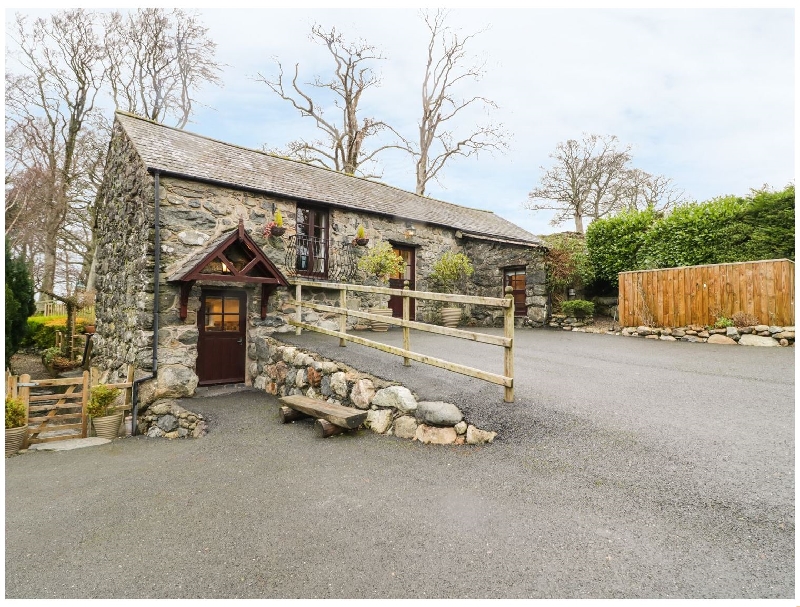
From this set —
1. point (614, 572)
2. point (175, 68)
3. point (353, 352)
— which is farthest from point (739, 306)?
point (175, 68)

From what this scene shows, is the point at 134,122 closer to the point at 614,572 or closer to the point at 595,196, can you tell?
the point at 614,572

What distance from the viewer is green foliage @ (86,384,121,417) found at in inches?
259

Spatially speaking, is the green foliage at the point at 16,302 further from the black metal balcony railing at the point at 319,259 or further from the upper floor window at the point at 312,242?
the upper floor window at the point at 312,242

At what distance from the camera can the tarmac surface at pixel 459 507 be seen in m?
2.30

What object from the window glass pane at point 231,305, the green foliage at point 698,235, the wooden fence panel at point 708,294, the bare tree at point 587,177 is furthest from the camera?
the bare tree at point 587,177

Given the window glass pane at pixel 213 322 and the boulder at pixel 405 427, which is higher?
the window glass pane at pixel 213 322

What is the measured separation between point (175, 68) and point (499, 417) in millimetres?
20635

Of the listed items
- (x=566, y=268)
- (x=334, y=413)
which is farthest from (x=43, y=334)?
(x=566, y=268)

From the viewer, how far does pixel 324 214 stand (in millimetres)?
10266

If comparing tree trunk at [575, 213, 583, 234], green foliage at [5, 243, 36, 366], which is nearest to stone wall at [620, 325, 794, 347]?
tree trunk at [575, 213, 583, 234]

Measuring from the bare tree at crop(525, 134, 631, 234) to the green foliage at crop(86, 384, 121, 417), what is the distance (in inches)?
886

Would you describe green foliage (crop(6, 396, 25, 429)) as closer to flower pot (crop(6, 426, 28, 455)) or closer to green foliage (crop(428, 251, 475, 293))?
flower pot (crop(6, 426, 28, 455))

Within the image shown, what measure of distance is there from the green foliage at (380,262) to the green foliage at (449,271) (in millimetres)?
1856

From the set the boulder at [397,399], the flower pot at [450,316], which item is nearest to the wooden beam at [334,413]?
the boulder at [397,399]
